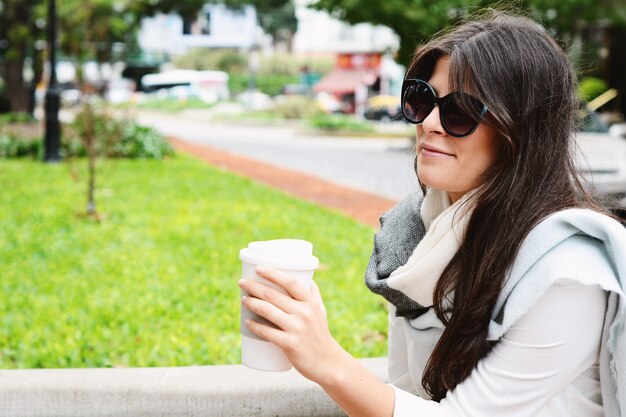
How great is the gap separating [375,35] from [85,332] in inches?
1853

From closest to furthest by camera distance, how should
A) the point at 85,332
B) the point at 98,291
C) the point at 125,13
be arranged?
the point at 85,332, the point at 98,291, the point at 125,13

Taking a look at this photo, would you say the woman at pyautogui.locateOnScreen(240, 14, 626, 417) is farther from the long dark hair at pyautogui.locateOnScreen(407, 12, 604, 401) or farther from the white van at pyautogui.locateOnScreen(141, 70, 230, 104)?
the white van at pyautogui.locateOnScreen(141, 70, 230, 104)

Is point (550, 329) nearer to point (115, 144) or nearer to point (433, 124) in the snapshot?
point (433, 124)

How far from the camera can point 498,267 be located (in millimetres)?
1521

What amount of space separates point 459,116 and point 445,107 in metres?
0.04

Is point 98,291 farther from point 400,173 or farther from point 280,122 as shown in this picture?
point 280,122

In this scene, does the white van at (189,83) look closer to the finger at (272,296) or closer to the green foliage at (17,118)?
the green foliage at (17,118)

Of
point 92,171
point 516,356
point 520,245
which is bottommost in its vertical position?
point 92,171

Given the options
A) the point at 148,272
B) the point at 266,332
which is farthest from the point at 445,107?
the point at 148,272

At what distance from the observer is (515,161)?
153 centimetres

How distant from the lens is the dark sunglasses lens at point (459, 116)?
1.50 meters

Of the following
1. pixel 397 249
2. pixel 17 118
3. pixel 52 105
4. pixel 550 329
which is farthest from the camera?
pixel 17 118

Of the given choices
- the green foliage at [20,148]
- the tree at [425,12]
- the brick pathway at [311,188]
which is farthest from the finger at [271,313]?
the tree at [425,12]

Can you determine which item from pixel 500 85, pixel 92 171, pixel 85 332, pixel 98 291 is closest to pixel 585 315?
pixel 500 85
